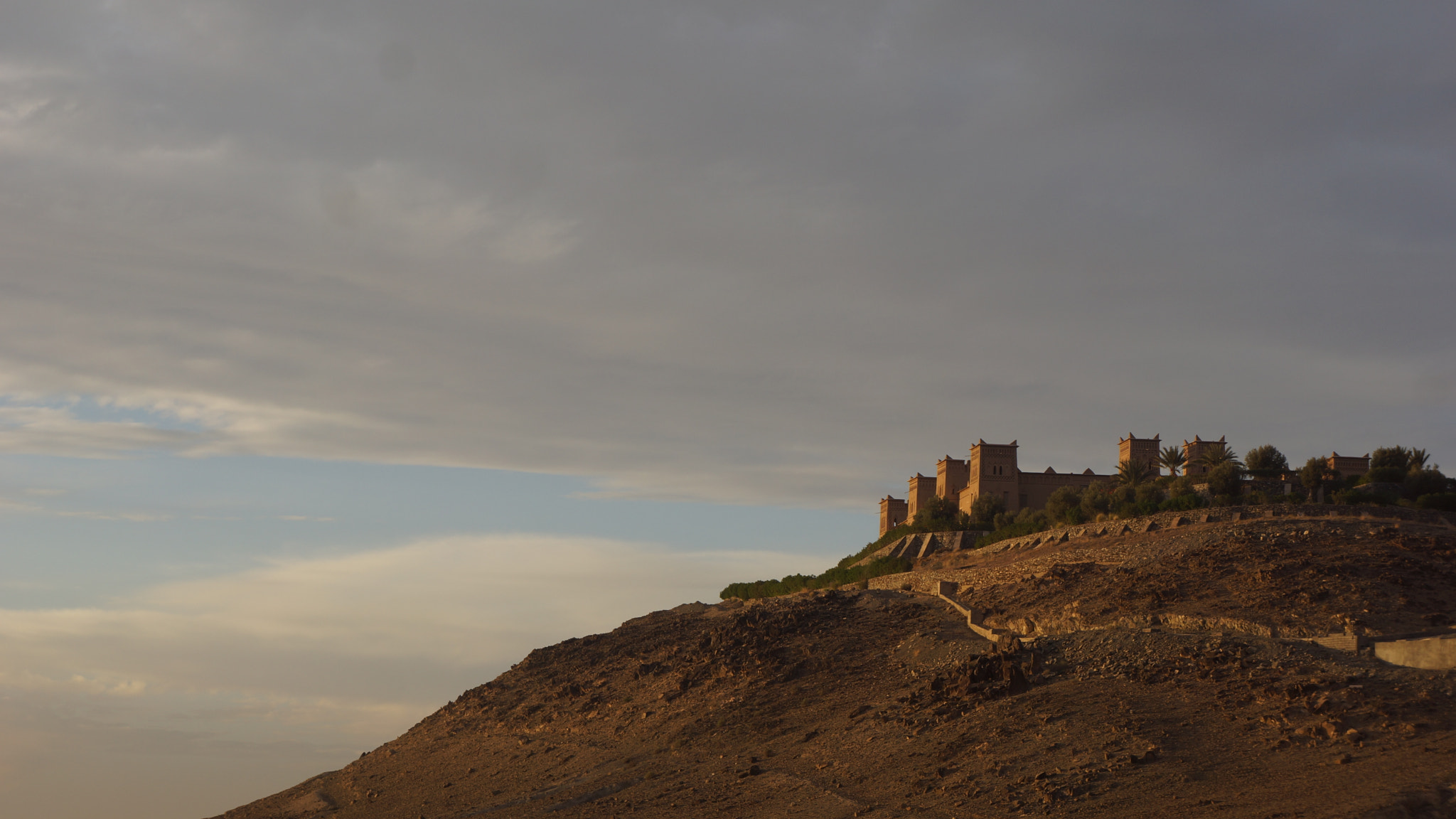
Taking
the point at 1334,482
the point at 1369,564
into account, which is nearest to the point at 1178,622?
the point at 1369,564

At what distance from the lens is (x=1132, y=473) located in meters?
47.4

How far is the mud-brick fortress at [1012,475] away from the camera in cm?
5022

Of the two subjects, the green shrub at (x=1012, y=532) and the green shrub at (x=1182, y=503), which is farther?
the green shrub at (x=1012, y=532)

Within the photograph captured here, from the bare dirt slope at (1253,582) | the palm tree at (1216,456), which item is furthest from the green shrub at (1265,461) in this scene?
the bare dirt slope at (1253,582)

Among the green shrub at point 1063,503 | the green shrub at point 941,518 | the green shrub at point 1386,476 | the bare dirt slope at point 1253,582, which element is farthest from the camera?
the green shrub at point 941,518

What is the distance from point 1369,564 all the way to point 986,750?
1368 centimetres

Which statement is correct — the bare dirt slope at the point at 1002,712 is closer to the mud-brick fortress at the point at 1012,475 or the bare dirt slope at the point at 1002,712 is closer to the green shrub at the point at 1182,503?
the green shrub at the point at 1182,503

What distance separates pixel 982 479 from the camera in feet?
184

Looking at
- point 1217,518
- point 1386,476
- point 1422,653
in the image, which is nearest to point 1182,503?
point 1217,518

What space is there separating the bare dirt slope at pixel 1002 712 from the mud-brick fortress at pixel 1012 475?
15.4 m

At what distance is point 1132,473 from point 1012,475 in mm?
9174

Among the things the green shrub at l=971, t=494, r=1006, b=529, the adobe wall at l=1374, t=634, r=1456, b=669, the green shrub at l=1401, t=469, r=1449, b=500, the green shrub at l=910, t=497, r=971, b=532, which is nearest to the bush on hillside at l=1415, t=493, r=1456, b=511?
the green shrub at l=1401, t=469, r=1449, b=500

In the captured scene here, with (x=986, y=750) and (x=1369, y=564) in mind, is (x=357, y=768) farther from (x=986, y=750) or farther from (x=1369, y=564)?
(x=1369, y=564)

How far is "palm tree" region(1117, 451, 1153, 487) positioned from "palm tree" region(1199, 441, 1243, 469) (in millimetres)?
2578
